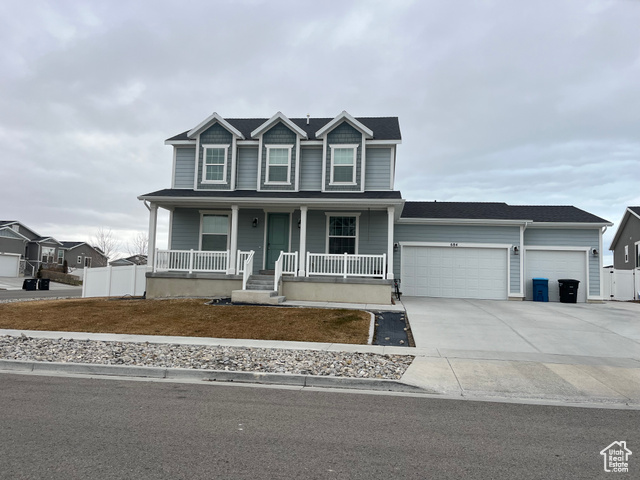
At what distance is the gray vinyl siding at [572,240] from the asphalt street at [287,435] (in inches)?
558

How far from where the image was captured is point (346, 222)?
1752 cm

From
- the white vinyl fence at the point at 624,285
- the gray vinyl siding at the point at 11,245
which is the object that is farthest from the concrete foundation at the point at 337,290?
the gray vinyl siding at the point at 11,245

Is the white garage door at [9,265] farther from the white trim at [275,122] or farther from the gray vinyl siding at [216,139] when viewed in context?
the white trim at [275,122]

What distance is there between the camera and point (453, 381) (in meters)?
6.58

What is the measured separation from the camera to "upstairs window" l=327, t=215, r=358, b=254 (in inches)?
685

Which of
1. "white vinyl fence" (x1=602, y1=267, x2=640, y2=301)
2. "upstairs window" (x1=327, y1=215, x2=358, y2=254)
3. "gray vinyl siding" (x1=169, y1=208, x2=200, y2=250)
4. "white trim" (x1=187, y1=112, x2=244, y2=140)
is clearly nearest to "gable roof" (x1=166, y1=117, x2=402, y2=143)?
"white trim" (x1=187, y1=112, x2=244, y2=140)

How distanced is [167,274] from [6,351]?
752 centimetres

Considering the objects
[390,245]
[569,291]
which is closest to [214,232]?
[390,245]

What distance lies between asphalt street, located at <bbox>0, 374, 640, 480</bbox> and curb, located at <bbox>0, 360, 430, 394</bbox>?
37cm

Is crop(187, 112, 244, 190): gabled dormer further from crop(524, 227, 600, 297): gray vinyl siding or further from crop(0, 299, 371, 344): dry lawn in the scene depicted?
crop(524, 227, 600, 297): gray vinyl siding

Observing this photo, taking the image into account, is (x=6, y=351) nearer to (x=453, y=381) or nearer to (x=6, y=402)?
(x=6, y=402)

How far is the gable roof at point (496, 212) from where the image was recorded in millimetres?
18078

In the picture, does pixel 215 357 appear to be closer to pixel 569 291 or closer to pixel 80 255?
pixel 569 291

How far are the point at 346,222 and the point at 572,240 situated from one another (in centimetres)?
969
